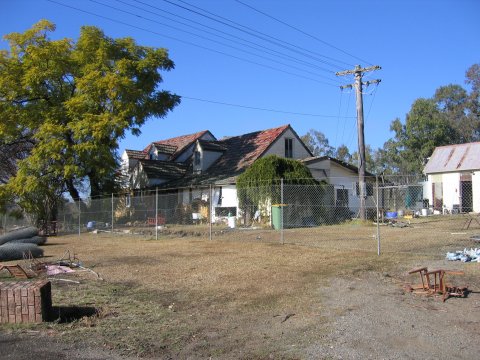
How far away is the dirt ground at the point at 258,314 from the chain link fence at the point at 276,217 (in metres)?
5.90

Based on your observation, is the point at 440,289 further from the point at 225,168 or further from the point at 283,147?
the point at 283,147

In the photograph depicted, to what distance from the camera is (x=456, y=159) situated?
35.8 m

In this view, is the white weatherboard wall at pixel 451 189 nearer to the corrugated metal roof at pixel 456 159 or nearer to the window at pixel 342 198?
the corrugated metal roof at pixel 456 159

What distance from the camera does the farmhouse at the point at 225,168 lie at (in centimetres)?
2927

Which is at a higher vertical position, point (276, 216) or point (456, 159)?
point (456, 159)

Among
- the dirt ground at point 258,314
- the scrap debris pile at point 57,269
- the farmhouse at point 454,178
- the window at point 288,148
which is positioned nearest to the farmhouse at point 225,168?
the window at point 288,148

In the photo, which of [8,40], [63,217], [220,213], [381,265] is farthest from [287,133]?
[381,265]

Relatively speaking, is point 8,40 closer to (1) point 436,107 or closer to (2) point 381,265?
(2) point 381,265

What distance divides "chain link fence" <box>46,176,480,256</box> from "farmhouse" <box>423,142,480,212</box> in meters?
0.27

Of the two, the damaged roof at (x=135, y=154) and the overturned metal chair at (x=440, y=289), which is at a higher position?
the damaged roof at (x=135, y=154)

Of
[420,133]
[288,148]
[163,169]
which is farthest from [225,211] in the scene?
[420,133]

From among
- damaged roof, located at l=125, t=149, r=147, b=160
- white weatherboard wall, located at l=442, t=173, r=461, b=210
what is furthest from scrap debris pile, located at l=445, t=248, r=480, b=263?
damaged roof, located at l=125, t=149, r=147, b=160

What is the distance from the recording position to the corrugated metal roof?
3434cm

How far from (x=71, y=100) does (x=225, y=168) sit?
35.6ft
